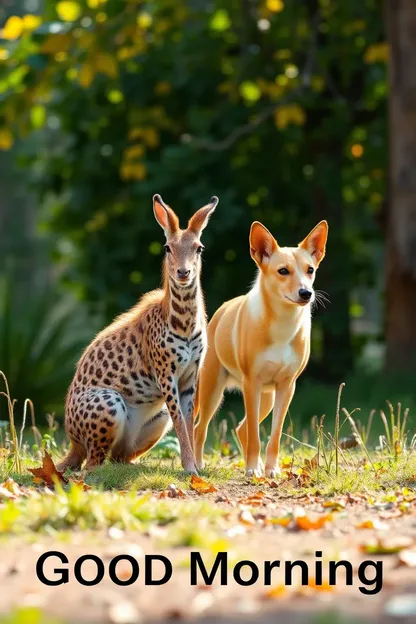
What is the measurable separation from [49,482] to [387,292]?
8.68 meters

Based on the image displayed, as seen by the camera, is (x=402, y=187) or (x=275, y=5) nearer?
(x=402, y=187)

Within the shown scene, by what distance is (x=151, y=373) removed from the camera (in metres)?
8.06

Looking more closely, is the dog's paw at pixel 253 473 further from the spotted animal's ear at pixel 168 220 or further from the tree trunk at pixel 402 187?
the tree trunk at pixel 402 187

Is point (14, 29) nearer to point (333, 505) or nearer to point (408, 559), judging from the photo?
point (333, 505)

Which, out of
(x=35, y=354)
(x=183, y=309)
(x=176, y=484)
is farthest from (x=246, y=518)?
(x=35, y=354)

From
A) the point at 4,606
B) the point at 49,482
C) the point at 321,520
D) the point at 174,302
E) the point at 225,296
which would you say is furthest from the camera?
the point at 225,296

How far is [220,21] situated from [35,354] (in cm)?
621

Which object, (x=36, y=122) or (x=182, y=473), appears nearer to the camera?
(x=182, y=473)

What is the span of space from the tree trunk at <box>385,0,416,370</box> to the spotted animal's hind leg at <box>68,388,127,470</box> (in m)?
7.55

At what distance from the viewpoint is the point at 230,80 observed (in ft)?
51.4

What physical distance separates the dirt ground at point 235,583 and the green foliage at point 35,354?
838 centimetres

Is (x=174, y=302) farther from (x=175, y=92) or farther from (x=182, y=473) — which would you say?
(x=175, y=92)

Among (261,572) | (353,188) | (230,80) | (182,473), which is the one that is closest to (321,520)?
(261,572)


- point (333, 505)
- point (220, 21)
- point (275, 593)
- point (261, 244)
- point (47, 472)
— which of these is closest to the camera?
point (275, 593)
